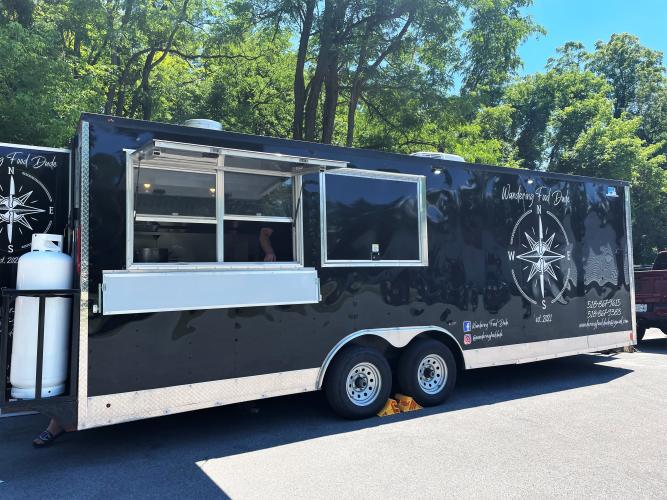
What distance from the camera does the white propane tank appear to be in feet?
13.5

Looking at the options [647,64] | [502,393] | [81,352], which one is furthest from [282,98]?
[647,64]

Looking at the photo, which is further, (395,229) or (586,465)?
(395,229)

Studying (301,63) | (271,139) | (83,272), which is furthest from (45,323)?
(301,63)

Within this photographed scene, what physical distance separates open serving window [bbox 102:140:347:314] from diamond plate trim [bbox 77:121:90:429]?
0.55 ft

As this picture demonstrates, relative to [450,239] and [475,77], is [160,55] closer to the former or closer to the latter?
[475,77]

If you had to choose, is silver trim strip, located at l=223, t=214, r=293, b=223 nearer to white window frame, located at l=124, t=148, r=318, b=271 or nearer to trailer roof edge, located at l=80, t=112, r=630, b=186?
white window frame, located at l=124, t=148, r=318, b=271

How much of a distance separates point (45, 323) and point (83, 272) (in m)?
0.49

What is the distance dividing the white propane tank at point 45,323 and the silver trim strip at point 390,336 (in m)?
2.41

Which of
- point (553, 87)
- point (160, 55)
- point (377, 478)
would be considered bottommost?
point (377, 478)

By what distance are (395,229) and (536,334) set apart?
8.66 ft

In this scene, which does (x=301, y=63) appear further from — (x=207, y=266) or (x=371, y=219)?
(x=207, y=266)

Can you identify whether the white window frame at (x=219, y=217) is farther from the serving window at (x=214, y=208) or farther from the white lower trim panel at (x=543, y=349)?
the white lower trim panel at (x=543, y=349)

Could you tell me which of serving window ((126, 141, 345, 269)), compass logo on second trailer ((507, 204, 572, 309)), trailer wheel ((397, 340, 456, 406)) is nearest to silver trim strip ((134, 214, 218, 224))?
serving window ((126, 141, 345, 269))

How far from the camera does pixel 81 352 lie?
4234 millimetres
